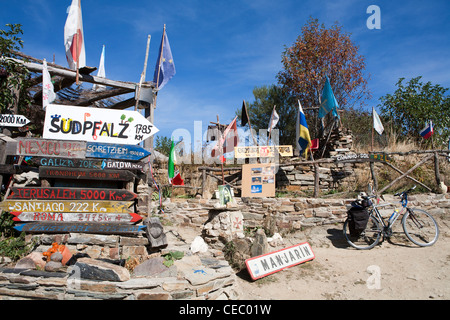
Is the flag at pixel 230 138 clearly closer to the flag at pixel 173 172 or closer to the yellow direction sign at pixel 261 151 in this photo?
the yellow direction sign at pixel 261 151

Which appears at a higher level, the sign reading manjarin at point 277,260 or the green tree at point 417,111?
the green tree at point 417,111


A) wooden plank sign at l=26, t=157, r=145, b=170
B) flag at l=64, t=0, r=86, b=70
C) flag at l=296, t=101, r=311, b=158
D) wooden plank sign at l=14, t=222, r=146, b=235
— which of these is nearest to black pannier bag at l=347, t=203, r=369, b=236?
flag at l=296, t=101, r=311, b=158

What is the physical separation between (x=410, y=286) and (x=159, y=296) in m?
3.92

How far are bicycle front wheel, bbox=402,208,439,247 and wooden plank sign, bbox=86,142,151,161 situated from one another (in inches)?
233

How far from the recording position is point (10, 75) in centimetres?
606

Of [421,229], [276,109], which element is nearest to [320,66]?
[276,109]

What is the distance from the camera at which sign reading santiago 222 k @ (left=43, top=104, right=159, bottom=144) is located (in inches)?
225

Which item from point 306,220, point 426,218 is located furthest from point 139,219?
point 426,218

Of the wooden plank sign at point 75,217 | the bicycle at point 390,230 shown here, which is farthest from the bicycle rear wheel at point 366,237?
the wooden plank sign at point 75,217

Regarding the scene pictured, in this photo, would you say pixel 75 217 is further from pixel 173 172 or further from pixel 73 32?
pixel 173 172

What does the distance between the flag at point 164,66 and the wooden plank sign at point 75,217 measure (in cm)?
310

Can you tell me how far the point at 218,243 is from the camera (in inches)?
245

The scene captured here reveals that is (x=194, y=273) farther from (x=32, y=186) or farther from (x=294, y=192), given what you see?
(x=294, y=192)

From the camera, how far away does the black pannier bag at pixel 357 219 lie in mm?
6148
